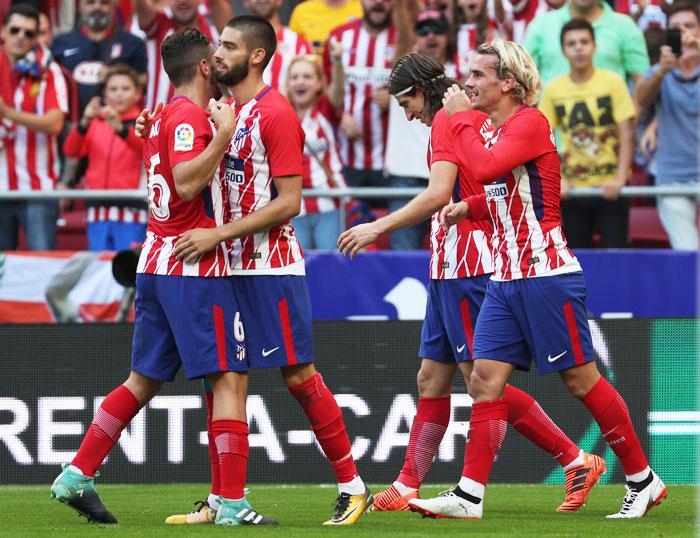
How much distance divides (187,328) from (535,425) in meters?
2.00

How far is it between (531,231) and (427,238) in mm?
4110

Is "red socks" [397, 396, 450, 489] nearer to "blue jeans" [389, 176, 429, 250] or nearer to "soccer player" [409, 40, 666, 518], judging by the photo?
"soccer player" [409, 40, 666, 518]

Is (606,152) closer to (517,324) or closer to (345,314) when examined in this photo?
(345,314)

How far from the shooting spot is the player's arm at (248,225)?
21.2ft

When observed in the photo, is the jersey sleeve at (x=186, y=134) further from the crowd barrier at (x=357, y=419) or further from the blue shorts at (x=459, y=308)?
the crowd barrier at (x=357, y=419)

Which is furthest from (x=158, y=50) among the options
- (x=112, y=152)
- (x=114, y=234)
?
(x=114, y=234)

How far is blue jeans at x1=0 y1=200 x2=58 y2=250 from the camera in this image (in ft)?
34.4

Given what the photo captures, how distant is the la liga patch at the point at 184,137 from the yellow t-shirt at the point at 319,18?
19.9 feet

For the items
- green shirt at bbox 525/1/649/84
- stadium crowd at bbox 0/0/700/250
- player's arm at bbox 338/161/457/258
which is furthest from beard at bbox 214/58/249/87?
green shirt at bbox 525/1/649/84

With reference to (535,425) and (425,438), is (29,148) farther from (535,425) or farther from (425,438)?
(535,425)

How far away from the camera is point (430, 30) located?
36.5ft

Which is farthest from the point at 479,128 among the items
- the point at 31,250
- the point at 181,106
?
the point at 31,250

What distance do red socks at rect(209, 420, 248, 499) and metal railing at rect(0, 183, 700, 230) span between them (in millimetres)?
3758

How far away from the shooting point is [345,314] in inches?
405
